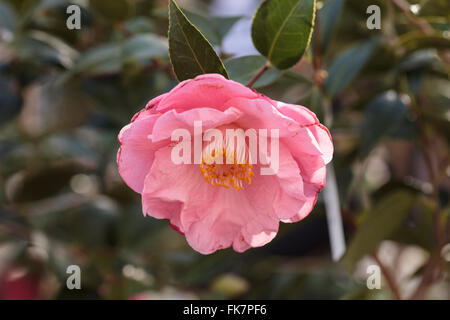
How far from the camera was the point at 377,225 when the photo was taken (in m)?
0.94

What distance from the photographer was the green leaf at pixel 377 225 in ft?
3.00

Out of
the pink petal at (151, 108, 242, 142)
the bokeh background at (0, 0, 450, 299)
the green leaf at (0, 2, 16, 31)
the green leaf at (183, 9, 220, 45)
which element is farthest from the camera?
the green leaf at (0, 2, 16, 31)

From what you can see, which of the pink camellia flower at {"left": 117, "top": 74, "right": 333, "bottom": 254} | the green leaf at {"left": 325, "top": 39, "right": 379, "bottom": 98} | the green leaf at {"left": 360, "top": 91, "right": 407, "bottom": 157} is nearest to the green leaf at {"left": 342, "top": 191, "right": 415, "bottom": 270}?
the green leaf at {"left": 360, "top": 91, "right": 407, "bottom": 157}

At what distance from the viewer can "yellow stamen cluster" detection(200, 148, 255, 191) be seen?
2.00 feet

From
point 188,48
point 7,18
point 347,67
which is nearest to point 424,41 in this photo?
point 347,67

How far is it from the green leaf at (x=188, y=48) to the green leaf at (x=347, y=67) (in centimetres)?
30

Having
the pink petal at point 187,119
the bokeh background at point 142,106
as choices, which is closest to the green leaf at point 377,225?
the bokeh background at point 142,106

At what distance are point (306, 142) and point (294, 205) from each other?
0.23 ft

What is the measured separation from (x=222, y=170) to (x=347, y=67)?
0.30 meters

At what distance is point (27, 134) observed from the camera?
57.4 inches

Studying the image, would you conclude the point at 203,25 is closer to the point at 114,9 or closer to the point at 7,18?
the point at 114,9

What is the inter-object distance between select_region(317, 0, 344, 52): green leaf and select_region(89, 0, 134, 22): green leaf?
336 millimetres

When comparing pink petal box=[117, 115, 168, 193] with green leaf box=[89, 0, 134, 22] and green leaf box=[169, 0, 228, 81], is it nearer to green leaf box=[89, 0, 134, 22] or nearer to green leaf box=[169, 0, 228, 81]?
green leaf box=[169, 0, 228, 81]
